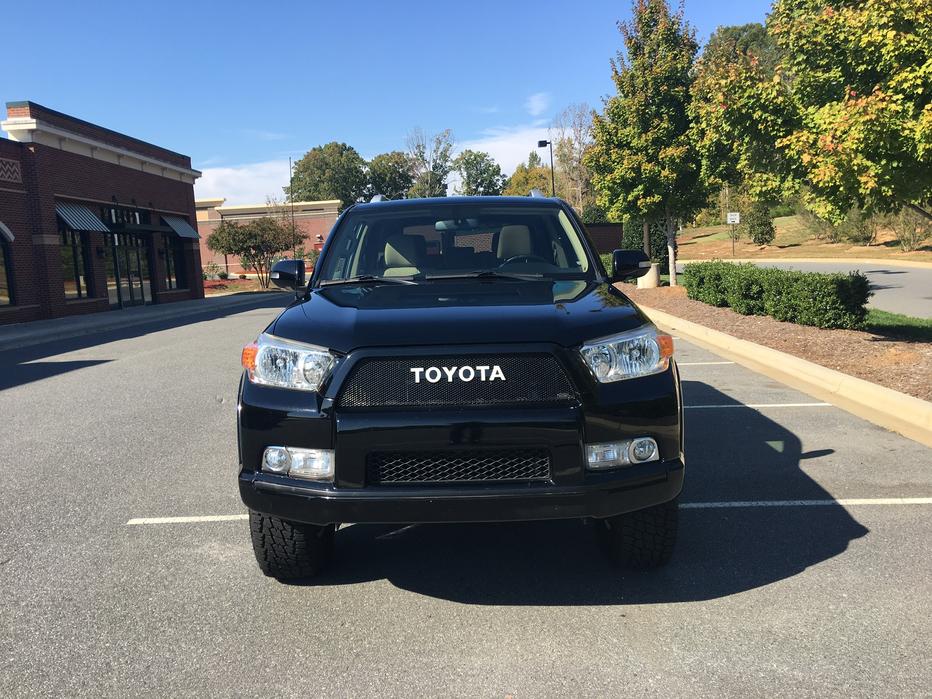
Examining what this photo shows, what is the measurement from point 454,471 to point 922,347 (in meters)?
8.48

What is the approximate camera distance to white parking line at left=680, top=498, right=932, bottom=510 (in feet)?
15.6

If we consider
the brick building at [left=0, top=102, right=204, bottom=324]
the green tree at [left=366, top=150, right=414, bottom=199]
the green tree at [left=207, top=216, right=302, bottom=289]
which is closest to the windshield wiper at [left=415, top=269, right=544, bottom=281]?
the brick building at [left=0, top=102, right=204, bottom=324]

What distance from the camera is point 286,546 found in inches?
143

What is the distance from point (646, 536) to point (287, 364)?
1847 millimetres

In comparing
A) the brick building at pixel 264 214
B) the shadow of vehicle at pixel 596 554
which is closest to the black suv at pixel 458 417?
the shadow of vehicle at pixel 596 554

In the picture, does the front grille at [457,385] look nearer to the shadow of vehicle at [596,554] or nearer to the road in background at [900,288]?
the shadow of vehicle at [596,554]

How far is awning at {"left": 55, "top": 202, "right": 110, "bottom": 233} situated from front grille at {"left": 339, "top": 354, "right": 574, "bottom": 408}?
27093mm

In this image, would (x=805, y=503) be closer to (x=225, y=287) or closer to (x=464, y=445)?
(x=464, y=445)

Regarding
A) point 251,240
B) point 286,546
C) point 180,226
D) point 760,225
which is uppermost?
point 180,226

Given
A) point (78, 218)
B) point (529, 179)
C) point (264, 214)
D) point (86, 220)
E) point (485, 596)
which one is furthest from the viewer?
point (529, 179)

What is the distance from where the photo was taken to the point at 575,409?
10.4 feet

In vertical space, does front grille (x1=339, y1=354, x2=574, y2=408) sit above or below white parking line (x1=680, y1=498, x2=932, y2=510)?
above

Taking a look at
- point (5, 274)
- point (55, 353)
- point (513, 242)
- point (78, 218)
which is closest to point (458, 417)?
point (513, 242)

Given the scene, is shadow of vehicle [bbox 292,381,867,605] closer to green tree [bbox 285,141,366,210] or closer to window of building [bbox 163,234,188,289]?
window of building [bbox 163,234,188,289]
